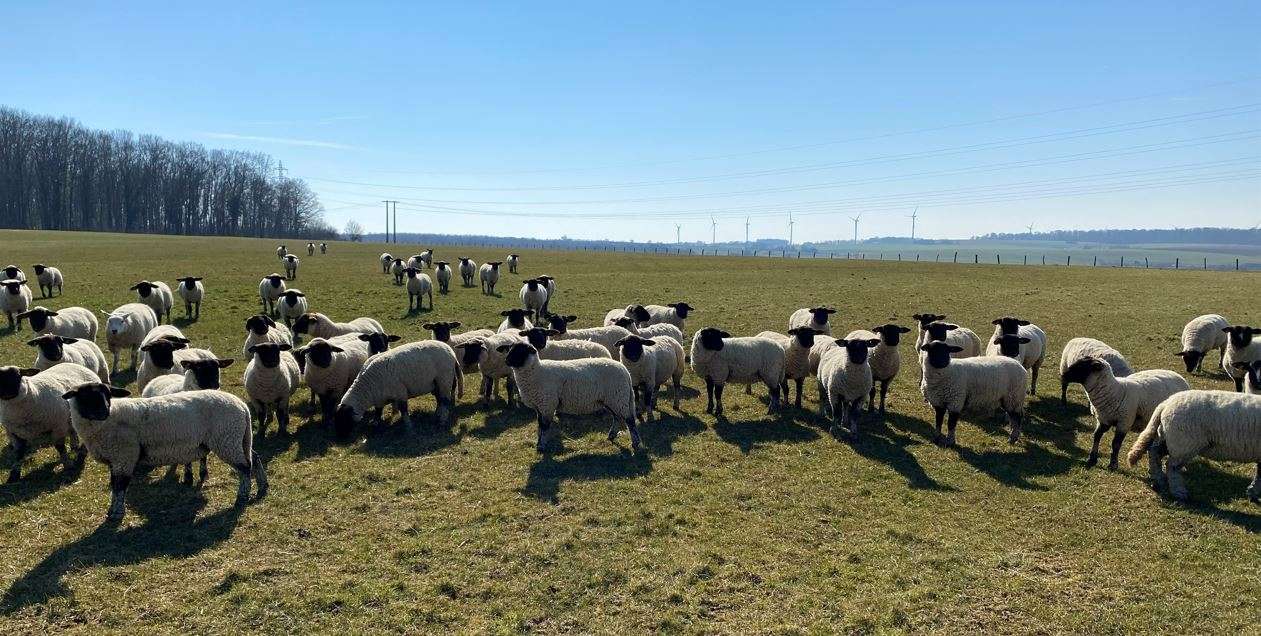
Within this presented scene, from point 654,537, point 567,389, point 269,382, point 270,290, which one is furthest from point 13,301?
point 654,537

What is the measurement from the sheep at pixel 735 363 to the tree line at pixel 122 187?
13037 cm

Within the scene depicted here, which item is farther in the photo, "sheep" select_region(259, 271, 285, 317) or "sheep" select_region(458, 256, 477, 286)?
"sheep" select_region(458, 256, 477, 286)

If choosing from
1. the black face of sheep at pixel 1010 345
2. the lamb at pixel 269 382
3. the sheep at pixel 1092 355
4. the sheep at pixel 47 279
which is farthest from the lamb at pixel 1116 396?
the sheep at pixel 47 279

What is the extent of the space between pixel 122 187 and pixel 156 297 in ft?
380

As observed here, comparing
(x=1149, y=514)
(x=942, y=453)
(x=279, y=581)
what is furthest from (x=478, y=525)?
(x=1149, y=514)

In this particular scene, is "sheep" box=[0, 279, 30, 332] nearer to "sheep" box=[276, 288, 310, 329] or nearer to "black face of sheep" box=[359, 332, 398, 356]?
"sheep" box=[276, 288, 310, 329]

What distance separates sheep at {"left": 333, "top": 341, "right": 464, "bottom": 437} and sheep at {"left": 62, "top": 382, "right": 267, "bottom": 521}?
2.66 meters

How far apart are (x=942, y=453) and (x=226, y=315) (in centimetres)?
2244

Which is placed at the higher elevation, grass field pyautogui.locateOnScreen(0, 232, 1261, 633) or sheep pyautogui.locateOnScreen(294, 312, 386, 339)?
sheep pyautogui.locateOnScreen(294, 312, 386, 339)

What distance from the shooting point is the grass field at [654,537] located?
5.68 metres

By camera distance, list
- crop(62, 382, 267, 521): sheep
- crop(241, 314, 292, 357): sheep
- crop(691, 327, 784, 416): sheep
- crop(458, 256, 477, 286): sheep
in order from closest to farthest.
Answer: crop(62, 382, 267, 521): sheep → crop(691, 327, 784, 416): sheep → crop(241, 314, 292, 357): sheep → crop(458, 256, 477, 286): sheep

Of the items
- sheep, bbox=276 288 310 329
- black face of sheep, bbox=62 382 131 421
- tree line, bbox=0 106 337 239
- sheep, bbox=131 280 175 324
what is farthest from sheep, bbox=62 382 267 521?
tree line, bbox=0 106 337 239

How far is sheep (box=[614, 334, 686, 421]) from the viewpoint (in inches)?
461

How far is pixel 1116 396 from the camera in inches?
359
